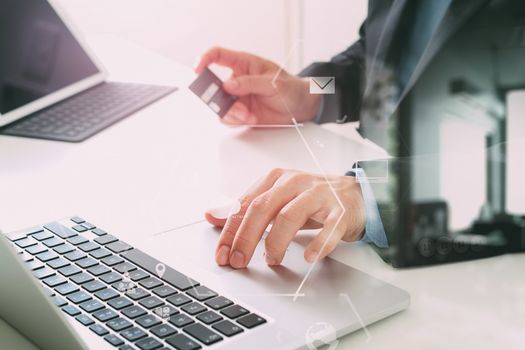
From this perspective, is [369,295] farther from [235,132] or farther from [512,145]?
[235,132]

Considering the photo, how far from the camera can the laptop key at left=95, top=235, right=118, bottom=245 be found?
64cm

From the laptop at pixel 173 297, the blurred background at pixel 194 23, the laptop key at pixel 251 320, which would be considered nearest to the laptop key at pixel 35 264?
the laptop at pixel 173 297

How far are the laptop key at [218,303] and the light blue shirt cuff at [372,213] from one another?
0.12 m

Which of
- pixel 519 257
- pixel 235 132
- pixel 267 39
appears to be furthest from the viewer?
pixel 267 39

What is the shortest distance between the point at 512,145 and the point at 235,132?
54 cm

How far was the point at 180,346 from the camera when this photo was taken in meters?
Result: 0.46

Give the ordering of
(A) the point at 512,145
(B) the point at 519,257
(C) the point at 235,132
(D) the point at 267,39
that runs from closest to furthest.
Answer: (A) the point at 512,145 → (B) the point at 519,257 → (C) the point at 235,132 → (D) the point at 267,39

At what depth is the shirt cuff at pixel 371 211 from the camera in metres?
0.51

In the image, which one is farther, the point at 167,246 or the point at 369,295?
the point at 167,246

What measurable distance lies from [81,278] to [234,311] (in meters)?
0.14

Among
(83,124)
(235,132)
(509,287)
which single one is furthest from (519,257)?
(83,124)

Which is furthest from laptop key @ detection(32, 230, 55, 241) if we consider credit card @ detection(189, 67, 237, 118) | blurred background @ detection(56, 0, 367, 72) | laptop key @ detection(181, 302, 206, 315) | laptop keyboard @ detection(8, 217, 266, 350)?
blurred background @ detection(56, 0, 367, 72)

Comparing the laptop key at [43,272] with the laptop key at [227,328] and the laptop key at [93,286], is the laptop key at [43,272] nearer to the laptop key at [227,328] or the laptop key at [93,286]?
the laptop key at [93,286]

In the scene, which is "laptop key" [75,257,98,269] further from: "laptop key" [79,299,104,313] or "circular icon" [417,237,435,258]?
"circular icon" [417,237,435,258]
